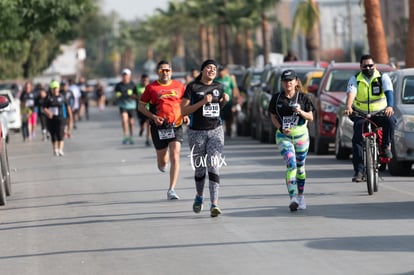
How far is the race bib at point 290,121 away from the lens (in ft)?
48.8

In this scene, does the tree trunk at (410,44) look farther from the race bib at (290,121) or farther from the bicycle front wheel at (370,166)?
the race bib at (290,121)

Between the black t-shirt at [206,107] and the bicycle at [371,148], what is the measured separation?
2504mm

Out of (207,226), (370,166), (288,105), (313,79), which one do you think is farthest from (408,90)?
(313,79)

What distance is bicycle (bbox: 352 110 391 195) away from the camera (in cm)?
1633

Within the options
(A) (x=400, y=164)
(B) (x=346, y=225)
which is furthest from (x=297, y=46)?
(B) (x=346, y=225)

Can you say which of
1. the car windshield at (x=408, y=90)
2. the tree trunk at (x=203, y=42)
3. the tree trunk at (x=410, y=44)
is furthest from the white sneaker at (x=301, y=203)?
the tree trunk at (x=203, y=42)

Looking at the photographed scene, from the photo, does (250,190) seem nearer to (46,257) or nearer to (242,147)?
(46,257)

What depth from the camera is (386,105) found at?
17.2 metres

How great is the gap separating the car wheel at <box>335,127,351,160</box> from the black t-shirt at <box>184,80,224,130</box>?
8243 millimetres

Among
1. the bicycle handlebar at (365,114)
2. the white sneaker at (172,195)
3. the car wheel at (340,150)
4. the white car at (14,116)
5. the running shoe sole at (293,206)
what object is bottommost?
the white car at (14,116)

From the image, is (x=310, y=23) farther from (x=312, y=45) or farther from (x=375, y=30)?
(x=375, y=30)

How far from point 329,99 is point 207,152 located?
10515 mm

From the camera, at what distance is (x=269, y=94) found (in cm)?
2997

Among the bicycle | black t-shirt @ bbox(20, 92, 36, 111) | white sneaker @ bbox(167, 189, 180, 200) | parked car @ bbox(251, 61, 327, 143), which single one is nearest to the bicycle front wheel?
the bicycle
